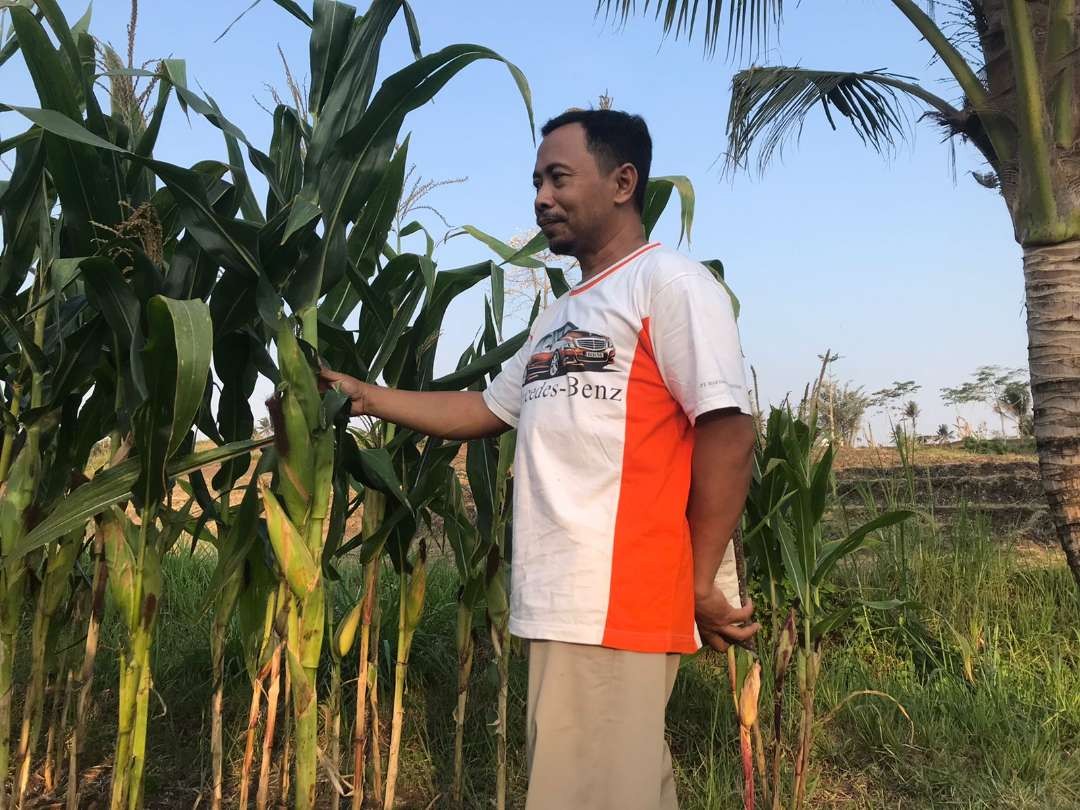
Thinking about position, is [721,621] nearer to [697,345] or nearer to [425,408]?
[697,345]

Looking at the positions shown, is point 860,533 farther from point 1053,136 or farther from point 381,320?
point 1053,136

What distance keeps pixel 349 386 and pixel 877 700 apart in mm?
2264

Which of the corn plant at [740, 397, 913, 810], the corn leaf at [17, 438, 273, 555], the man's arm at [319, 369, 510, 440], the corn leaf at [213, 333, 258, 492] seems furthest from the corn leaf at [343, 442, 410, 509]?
the corn plant at [740, 397, 913, 810]

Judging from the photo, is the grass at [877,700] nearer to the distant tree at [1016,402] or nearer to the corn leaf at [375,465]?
the corn leaf at [375,465]

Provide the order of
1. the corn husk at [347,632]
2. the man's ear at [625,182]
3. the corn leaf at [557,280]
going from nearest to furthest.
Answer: the man's ear at [625,182], the corn husk at [347,632], the corn leaf at [557,280]

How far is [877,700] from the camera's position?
10.4 feet

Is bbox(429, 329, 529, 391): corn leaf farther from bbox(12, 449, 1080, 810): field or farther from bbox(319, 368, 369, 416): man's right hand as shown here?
bbox(12, 449, 1080, 810): field

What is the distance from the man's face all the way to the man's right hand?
1.68 feet

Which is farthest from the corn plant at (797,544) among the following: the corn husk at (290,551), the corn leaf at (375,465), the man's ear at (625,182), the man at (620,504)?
the corn husk at (290,551)

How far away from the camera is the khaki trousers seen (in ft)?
5.24

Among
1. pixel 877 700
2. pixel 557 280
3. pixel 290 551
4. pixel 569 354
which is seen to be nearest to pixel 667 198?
pixel 557 280

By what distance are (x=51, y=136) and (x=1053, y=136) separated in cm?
371

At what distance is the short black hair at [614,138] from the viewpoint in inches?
70.4

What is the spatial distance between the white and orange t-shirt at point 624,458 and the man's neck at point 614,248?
103 millimetres
